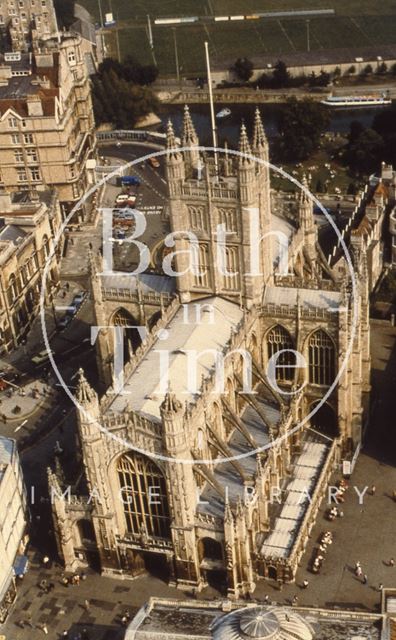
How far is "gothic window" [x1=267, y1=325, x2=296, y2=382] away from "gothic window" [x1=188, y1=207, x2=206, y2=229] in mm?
14544

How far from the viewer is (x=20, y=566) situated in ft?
308

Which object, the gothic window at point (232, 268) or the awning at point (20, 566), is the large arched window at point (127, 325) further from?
the awning at point (20, 566)

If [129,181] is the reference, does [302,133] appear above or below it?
above

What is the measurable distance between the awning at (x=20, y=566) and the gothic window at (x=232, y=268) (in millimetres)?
36414

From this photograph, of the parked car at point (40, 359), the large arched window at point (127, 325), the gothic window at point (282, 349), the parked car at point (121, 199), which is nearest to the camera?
the gothic window at point (282, 349)

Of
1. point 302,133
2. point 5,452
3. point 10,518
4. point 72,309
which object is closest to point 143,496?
point 10,518

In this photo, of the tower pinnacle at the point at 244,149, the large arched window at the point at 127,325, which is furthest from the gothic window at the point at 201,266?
the tower pinnacle at the point at 244,149

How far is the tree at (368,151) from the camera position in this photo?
192m

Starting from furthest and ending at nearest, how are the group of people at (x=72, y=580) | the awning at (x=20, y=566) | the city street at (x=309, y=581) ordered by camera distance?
1. the group of people at (x=72, y=580)
2. the awning at (x=20, y=566)
3. the city street at (x=309, y=581)

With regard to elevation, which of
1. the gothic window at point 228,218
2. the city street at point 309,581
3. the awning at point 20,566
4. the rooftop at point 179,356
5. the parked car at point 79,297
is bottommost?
the city street at point 309,581

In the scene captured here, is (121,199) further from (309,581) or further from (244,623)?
(244,623)

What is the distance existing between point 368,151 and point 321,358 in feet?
321

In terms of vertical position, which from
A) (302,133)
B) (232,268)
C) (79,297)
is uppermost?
(232,268)

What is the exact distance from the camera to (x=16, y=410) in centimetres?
11956
